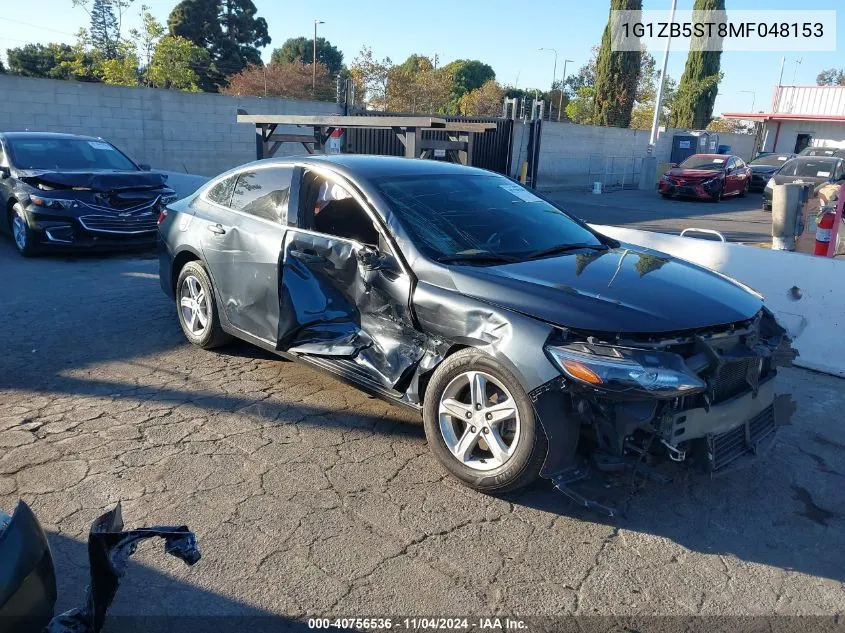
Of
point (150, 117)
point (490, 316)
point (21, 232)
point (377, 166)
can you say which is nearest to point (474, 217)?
point (377, 166)

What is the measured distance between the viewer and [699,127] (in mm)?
44938

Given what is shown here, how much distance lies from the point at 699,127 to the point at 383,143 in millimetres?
35471

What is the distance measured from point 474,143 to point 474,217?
47.6 ft

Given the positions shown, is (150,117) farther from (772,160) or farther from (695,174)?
(772,160)

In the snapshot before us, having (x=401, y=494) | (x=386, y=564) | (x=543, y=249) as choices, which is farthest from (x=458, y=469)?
(x=543, y=249)

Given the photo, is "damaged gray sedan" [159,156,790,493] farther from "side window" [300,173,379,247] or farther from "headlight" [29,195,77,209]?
"headlight" [29,195,77,209]

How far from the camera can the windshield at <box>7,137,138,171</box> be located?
31.0 feet

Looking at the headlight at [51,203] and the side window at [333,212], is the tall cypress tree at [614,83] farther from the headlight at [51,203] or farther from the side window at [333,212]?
the side window at [333,212]

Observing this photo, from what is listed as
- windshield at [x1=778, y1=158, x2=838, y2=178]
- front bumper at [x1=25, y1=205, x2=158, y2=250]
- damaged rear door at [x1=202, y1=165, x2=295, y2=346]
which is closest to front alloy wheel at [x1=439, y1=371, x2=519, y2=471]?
damaged rear door at [x1=202, y1=165, x2=295, y2=346]

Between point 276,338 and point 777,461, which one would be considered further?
point 276,338

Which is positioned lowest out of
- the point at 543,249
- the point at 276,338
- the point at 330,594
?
the point at 330,594

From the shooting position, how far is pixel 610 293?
346cm

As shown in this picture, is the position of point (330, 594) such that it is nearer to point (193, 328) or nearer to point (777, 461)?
point (777, 461)

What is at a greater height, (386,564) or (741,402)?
(741,402)
